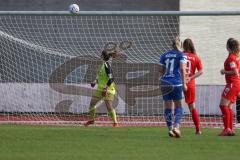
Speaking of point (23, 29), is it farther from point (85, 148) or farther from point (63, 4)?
point (85, 148)

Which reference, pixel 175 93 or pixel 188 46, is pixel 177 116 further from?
pixel 188 46

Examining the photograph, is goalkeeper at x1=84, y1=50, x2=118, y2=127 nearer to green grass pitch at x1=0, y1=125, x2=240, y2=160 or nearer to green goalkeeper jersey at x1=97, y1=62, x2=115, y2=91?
green goalkeeper jersey at x1=97, y1=62, x2=115, y2=91

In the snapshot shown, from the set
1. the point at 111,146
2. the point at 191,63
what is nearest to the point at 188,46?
the point at 191,63

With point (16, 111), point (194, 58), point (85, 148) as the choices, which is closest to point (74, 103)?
point (16, 111)

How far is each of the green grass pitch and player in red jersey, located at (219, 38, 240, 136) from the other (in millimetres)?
398

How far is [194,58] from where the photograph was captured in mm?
14859

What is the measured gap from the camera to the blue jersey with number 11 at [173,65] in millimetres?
13672

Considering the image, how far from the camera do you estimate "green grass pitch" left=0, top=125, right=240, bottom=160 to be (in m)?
10.3

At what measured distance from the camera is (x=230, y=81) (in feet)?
47.4

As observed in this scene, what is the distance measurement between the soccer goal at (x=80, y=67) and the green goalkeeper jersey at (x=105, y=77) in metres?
1.51

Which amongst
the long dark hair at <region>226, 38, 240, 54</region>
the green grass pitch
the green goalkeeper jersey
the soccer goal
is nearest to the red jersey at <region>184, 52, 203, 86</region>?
the long dark hair at <region>226, 38, 240, 54</region>

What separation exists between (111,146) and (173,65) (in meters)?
2.63

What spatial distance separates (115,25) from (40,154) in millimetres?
11992

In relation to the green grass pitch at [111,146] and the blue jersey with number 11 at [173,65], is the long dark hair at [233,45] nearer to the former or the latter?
the blue jersey with number 11 at [173,65]
